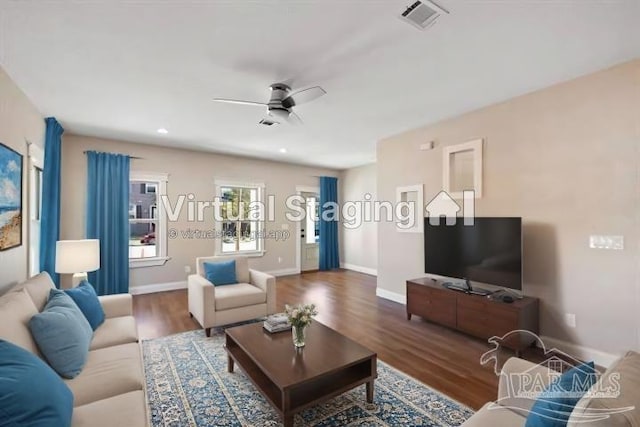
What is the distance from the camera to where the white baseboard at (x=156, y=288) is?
524 centimetres

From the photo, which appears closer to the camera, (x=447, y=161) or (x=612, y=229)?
(x=612, y=229)

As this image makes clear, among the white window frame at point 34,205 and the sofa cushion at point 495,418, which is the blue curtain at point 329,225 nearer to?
the white window frame at point 34,205

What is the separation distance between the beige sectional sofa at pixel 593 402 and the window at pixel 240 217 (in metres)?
5.48

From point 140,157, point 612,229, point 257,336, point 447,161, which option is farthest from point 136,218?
point 612,229

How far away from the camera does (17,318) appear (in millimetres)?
1688

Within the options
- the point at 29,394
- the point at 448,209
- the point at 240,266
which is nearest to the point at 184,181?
the point at 240,266

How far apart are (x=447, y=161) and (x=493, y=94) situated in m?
0.99

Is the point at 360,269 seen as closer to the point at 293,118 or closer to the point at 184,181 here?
the point at 184,181

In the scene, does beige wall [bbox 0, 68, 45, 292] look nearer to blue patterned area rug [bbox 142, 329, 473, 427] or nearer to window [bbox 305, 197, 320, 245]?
blue patterned area rug [bbox 142, 329, 473, 427]

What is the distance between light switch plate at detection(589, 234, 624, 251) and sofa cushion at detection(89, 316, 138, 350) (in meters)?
4.11

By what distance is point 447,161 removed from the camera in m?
4.02

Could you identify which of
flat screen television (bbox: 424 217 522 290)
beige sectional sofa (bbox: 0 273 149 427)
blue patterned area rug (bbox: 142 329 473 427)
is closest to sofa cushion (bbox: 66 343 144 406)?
beige sectional sofa (bbox: 0 273 149 427)

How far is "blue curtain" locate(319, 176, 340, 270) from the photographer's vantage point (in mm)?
7691

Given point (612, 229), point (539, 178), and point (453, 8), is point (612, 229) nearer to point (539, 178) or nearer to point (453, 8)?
point (539, 178)
